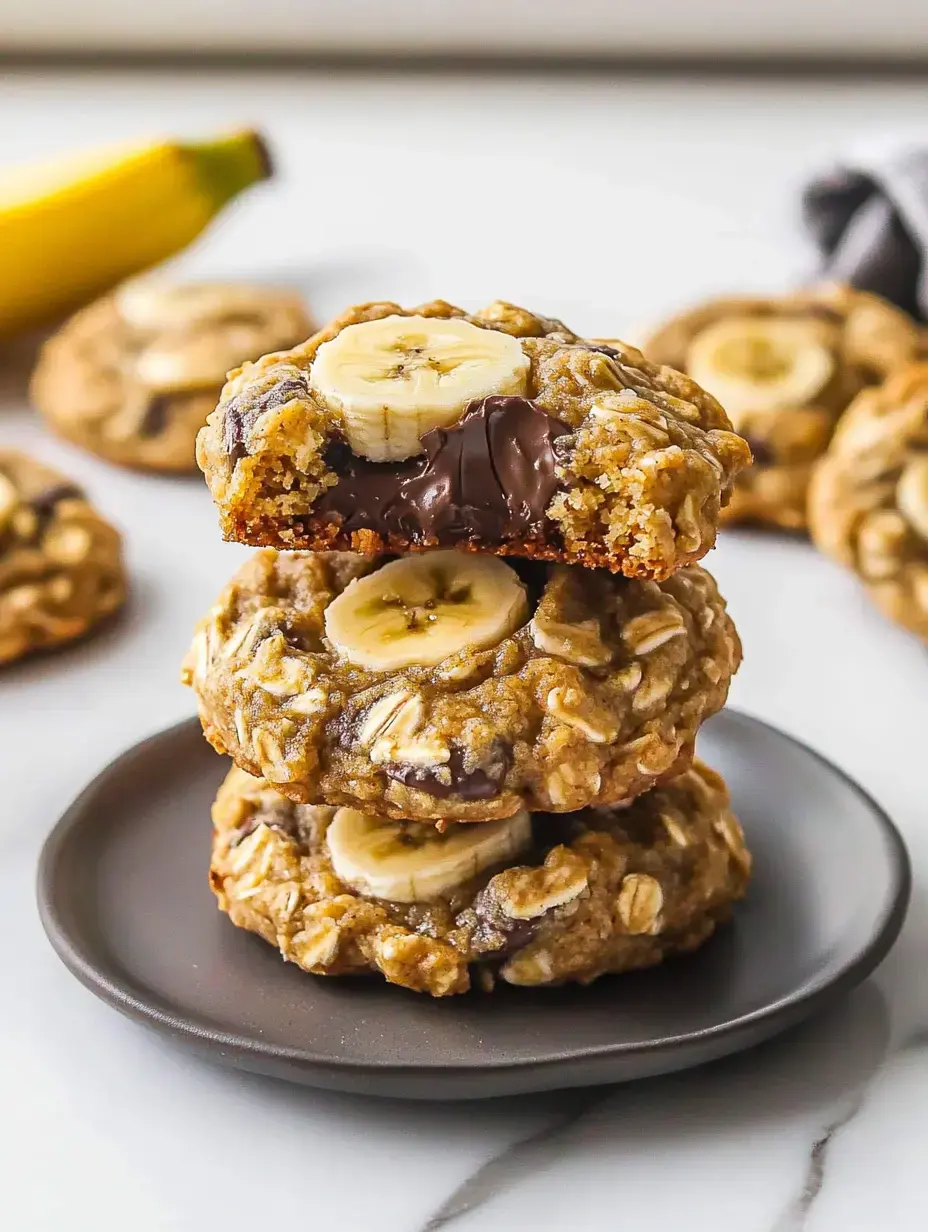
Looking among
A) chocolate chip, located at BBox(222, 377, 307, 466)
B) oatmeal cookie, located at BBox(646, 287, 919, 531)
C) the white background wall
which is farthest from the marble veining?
the white background wall

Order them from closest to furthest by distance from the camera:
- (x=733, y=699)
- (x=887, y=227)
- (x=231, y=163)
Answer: (x=733, y=699), (x=887, y=227), (x=231, y=163)

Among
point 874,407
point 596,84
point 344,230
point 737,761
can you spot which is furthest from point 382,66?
point 737,761

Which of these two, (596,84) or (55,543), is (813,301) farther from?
(596,84)

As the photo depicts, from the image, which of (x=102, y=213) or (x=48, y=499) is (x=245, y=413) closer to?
(x=48, y=499)

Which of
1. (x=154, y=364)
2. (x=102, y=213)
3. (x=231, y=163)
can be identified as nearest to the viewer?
(x=154, y=364)

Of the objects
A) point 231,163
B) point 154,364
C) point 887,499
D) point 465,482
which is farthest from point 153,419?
point 465,482

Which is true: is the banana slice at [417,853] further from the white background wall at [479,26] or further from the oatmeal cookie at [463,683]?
the white background wall at [479,26]

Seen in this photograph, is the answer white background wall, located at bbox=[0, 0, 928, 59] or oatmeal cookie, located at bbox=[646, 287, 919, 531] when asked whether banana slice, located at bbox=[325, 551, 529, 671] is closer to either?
oatmeal cookie, located at bbox=[646, 287, 919, 531]

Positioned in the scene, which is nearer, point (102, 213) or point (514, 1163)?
point (514, 1163)
